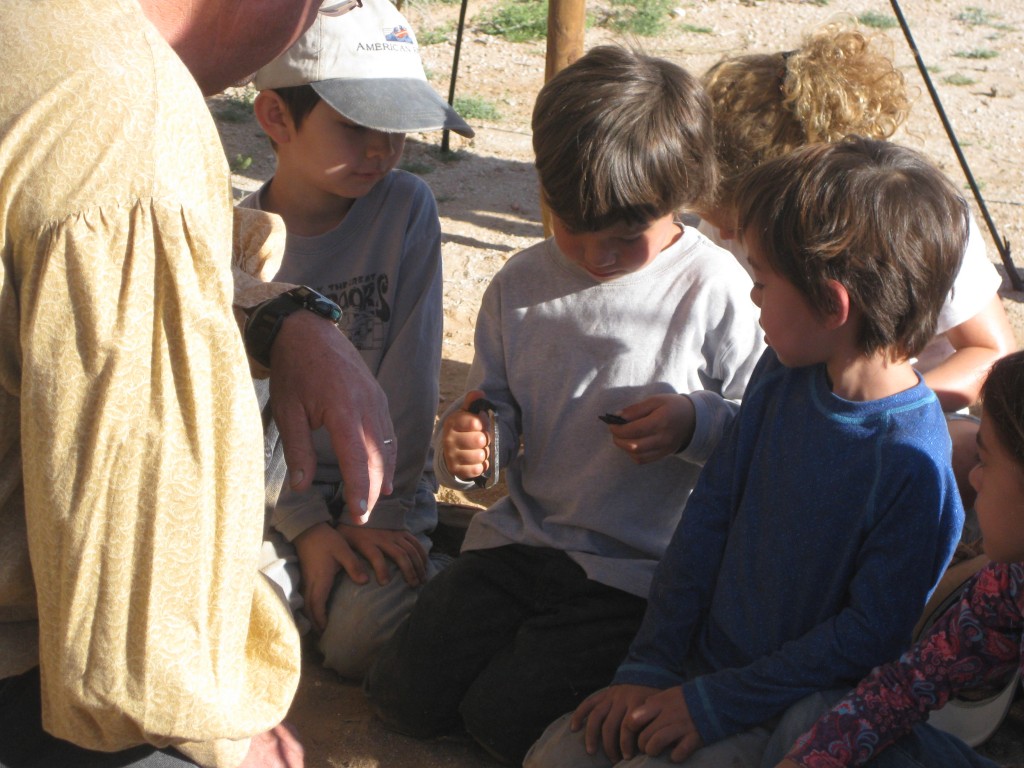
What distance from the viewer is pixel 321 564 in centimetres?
289

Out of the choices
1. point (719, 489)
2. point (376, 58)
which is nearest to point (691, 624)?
point (719, 489)

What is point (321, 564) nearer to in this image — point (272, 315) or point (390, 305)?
point (390, 305)

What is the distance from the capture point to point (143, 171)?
1.55m

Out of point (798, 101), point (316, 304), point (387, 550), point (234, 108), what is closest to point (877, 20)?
point (234, 108)

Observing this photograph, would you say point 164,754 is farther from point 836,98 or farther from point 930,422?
point 836,98

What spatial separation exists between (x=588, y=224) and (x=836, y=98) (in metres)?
0.83

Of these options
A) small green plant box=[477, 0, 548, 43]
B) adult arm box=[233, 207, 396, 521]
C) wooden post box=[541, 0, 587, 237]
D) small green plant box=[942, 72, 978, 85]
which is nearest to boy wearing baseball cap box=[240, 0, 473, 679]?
adult arm box=[233, 207, 396, 521]

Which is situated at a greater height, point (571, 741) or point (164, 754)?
point (164, 754)

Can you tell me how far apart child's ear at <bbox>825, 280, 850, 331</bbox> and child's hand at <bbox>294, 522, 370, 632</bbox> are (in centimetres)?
135

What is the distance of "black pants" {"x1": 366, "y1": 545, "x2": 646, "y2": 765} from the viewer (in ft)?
8.28

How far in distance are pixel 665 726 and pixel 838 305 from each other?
2.78 ft

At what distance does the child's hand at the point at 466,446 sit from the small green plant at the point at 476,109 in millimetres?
6149

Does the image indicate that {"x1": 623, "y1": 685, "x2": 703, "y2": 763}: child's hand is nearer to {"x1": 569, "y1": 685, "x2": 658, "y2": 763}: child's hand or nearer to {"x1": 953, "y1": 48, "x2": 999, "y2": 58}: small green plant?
{"x1": 569, "y1": 685, "x2": 658, "y2": 763}: child's hand

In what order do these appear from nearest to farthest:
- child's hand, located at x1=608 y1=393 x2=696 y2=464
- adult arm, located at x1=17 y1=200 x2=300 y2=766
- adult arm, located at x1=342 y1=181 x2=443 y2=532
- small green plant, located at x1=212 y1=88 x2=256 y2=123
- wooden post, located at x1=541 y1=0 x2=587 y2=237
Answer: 1. adult arm, located at x1=17 y1=200 x2=300 y2=766
2. child's hand, located at x1=608 y1=393 x2=696 y2=464
3. adult arm, located at x1=342 y1=181 x2=443 y2=532
4. wooden post, located at x1=541 y1=0 x2=587 y2=237
5. small green plant, located at x1=212 y1=88 x2=256 y2=123
